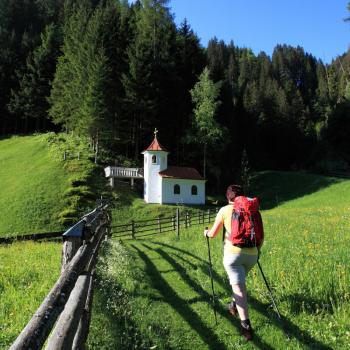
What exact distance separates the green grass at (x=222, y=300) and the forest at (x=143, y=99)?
34.3 meters

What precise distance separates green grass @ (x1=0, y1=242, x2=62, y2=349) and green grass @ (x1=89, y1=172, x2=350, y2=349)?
1.04 m

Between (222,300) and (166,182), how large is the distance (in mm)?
31996

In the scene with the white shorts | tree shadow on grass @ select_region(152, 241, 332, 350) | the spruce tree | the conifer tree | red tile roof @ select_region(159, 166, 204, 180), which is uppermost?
the conifer tree

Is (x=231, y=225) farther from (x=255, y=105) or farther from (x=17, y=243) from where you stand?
(x=255, y=105)

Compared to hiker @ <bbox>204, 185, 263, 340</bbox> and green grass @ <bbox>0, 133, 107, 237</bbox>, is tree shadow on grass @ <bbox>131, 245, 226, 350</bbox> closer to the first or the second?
hiker @ <bbox>204, 185, 263, 340</bbox>

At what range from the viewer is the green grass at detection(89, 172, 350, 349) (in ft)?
19.9

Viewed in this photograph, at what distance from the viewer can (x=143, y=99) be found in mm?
48688

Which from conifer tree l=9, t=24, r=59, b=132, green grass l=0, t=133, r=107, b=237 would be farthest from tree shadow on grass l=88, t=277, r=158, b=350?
conifer tree l=9, t=24, r=59, b=132

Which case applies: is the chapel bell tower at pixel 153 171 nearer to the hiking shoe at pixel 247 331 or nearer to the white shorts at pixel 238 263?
the white shorts at pixel 238 263

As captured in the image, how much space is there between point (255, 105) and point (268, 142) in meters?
8.60

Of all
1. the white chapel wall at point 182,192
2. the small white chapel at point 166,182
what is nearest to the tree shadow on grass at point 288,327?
the small white chapel at point 166,182

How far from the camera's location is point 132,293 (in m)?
8.61

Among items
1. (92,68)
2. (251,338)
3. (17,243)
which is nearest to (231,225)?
(251,338)

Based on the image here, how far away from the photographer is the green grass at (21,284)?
5641 mm
